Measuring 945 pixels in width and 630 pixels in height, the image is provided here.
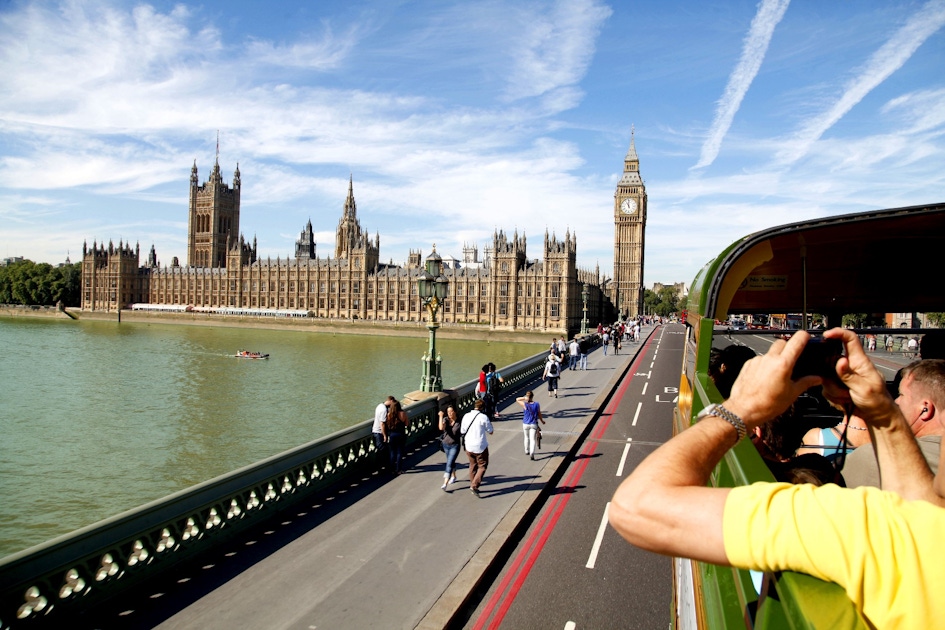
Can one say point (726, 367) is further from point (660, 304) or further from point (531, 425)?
point (660, 304)

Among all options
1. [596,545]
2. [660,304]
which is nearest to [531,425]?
[596,545]

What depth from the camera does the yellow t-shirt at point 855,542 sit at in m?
1.09

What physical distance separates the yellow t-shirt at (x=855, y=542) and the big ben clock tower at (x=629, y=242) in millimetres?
119912

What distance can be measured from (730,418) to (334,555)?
680 centimetres

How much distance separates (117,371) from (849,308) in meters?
39.8

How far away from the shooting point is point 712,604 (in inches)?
99.9

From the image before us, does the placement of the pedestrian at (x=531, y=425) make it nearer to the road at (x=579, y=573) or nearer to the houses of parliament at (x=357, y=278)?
the road at (x=579, y=573)

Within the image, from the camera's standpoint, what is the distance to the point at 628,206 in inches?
4724

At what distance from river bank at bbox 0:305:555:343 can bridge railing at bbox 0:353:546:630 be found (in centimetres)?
5910

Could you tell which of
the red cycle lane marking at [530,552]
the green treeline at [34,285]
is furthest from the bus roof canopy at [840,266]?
the green treeline at [34,285]

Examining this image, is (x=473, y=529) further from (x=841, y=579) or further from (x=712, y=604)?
(x=841, y=579)

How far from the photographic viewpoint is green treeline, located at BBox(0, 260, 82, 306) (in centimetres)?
11538

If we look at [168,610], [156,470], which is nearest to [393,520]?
[168,610]

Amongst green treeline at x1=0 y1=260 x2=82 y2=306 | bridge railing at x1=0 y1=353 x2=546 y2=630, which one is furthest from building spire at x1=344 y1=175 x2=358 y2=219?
bridge railing at x1=0 y1=353 x2=546 y2=630
